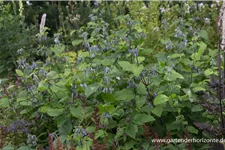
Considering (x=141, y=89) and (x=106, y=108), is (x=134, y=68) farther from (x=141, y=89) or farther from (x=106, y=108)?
(x=106, y=108)

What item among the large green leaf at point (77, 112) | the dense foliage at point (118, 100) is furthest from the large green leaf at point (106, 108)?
the large green leaf at point (77, 112)

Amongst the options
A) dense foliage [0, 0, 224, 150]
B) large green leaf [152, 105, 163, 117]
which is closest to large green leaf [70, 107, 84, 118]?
dense foliage [0, 0, 224, 150]

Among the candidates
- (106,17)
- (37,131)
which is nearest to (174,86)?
(37,131)

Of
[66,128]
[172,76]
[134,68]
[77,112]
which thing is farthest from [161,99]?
[66,128]

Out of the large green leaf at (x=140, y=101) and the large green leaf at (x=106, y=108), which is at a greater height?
the large green leaf at (x=106, y=108)

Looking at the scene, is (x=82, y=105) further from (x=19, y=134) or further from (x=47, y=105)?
(x=19, y=134)


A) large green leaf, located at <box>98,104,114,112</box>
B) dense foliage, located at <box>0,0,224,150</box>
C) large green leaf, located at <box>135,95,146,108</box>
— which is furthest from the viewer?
large green leaf, located at <box>135,95,146,108</box>

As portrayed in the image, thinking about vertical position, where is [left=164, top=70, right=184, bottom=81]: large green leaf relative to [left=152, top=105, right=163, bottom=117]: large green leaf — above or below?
above

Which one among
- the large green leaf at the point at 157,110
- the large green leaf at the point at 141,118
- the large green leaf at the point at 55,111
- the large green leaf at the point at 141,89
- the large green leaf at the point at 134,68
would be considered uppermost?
the large green leaf at the point at 134,68

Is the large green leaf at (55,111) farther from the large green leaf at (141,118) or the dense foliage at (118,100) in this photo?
the large green leaf at (141,118)

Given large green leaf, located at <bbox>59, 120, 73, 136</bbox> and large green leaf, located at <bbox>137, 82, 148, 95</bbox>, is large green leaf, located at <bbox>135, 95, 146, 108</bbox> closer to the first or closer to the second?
large green leaf, located at <bbox>137, 82, 148, 95</bbox>

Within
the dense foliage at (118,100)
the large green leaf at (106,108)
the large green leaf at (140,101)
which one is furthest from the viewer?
the large green leaf at (140,101)

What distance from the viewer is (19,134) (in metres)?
3.21

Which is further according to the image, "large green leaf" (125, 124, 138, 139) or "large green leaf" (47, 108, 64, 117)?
"large green leaf" (47, 108, 64, 117)
